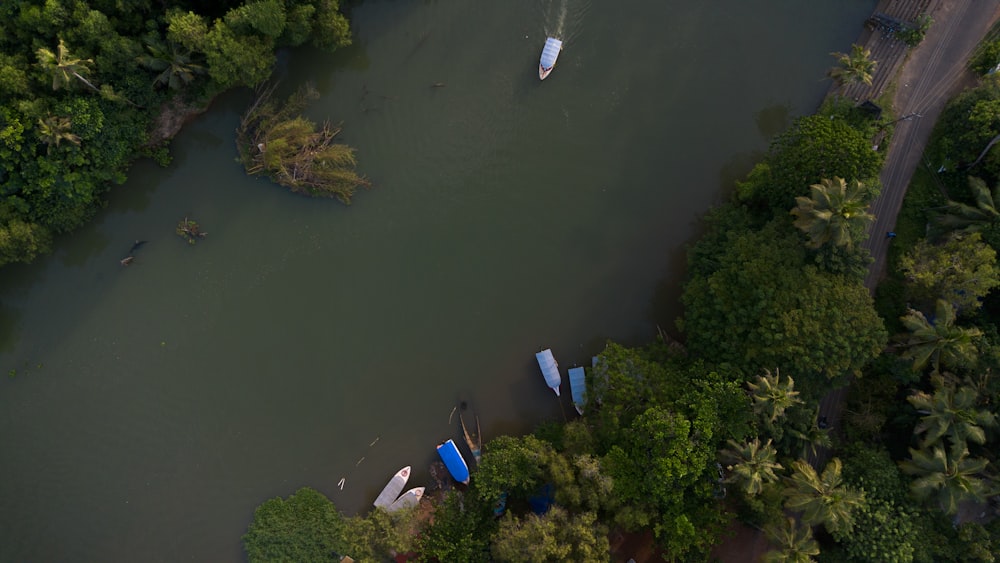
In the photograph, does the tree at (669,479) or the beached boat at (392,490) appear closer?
the tree at (669,479)

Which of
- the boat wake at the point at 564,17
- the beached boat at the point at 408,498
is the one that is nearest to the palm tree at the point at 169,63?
the boat wake at the point at 564,17

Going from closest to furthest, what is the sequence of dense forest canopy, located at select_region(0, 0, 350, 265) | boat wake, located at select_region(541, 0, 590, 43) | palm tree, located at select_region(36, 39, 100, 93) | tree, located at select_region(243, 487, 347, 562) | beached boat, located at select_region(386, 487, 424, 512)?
palm tree, located at select_region(36, 39, 100, 93) < dense forest canopy, located at select_region(0, 0, 350, 265) < tree, located at select_region(243, 487, 347, 562) < beached boat, located at select_region(386, 487, 424, 512) < boat wake, located at select_region(541, 0, 590, 43)

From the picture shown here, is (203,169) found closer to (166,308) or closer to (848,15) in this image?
(166,308)

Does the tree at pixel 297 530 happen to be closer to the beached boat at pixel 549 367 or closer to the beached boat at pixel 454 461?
the beached boat at pixel 454 461

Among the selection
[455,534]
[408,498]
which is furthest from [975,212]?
[408,498]

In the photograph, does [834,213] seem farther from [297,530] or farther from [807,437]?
[297,530]

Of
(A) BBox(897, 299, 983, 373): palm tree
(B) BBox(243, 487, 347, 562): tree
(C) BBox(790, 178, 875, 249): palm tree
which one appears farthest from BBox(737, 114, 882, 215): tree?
(B) BBox(243, 487, 347, 562): tree

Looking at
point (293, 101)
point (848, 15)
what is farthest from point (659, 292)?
point (293, 101)

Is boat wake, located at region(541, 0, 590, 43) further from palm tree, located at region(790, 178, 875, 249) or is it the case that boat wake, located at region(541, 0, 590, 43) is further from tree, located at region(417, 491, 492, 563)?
tree, located at region(417, 491, 492, 563)
